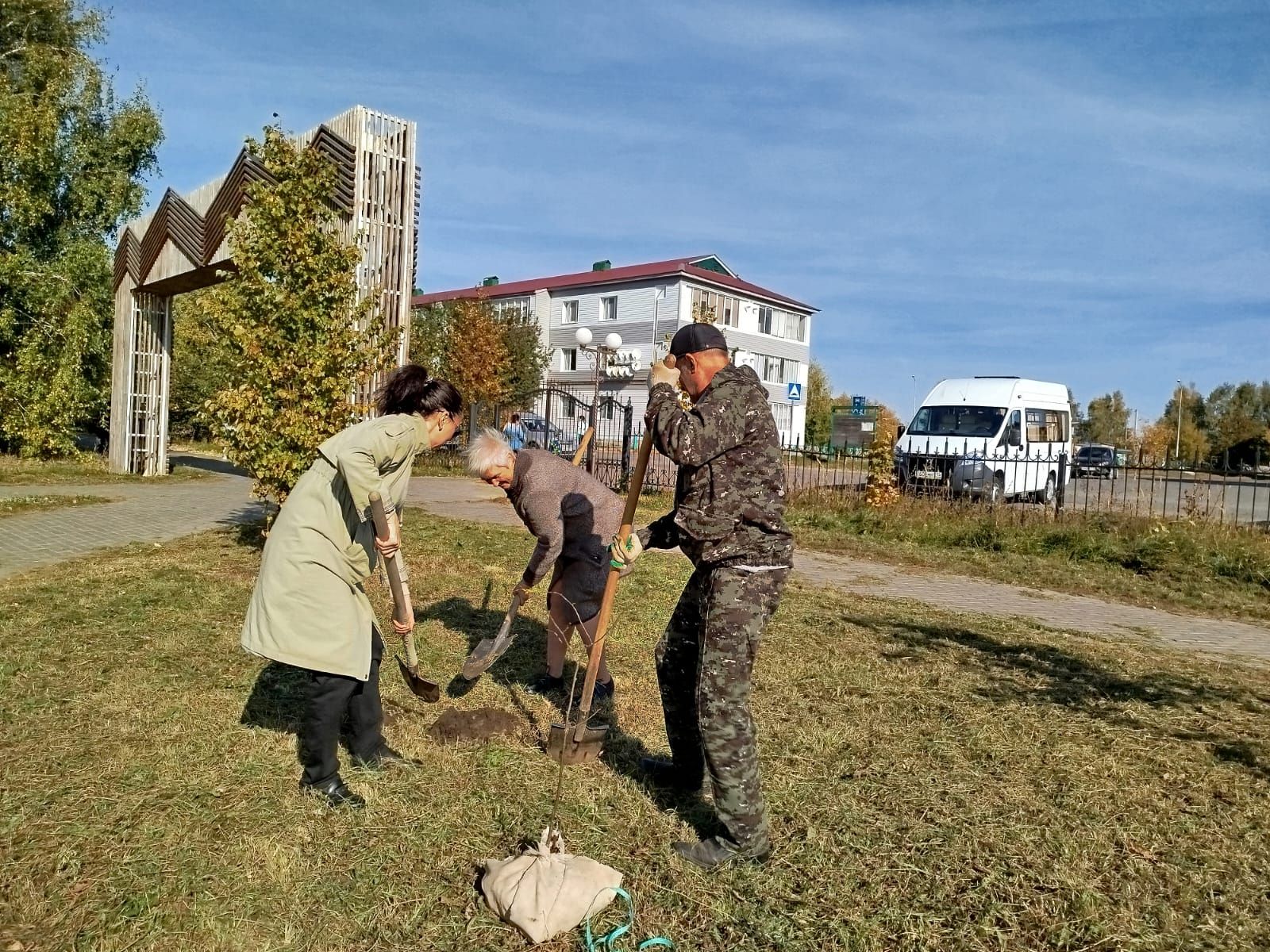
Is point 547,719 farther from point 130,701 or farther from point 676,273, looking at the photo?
point 676,273

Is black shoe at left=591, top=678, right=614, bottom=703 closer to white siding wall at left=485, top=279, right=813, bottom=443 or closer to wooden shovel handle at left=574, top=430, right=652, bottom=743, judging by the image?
wooden shovel handle at left=574, top=430, right=652, bottom=743

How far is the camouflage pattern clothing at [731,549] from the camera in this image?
3.01m

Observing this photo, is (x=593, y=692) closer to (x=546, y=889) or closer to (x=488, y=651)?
(x=488, y=651)

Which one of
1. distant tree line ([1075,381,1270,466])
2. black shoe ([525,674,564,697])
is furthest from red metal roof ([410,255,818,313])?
black shoe ([525,674,564,697])

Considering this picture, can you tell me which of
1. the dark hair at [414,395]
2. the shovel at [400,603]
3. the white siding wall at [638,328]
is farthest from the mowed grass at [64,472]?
the white siding wall at [638,328]

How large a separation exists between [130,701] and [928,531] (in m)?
10.3

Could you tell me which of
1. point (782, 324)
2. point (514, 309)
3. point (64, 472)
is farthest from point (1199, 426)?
point (64, 472)

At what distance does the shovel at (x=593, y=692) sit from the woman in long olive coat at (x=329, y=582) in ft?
2.87

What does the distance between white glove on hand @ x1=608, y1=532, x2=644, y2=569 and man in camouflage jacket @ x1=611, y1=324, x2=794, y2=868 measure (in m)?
0.21

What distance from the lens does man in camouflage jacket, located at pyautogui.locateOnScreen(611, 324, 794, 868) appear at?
9.87 ft

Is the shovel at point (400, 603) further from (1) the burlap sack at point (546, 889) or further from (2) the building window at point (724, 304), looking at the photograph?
(2) the building window at point (724, 304)

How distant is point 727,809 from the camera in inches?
119

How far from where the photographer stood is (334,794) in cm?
344

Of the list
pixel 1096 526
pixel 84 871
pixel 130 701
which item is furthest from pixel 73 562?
pixel 1096 526
